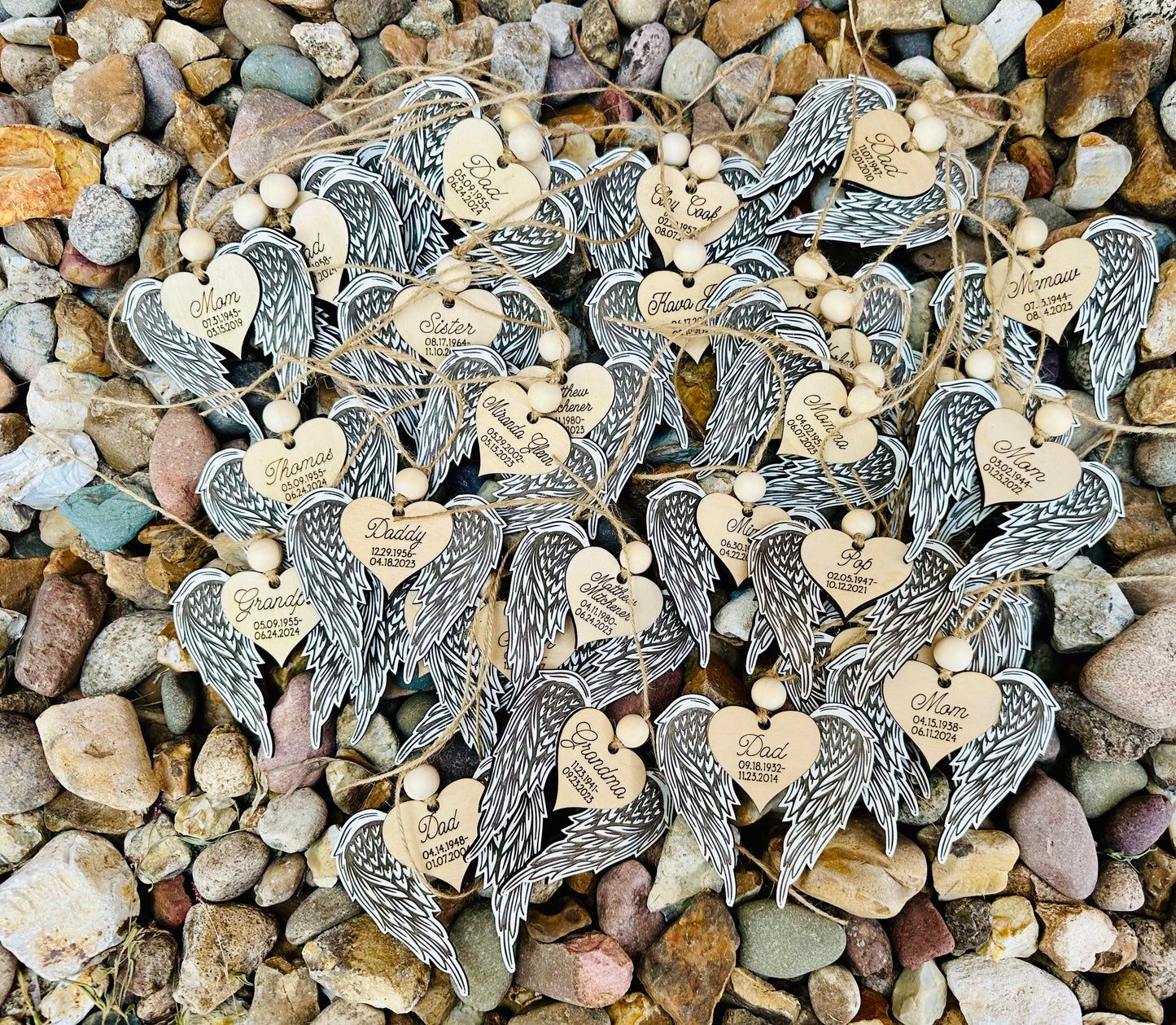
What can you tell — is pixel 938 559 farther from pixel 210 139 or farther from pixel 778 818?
pixel 210 139

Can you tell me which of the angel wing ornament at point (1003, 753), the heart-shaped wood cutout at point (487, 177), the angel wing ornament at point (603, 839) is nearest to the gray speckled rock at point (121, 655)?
the angel wing ornament at point (603, 839)

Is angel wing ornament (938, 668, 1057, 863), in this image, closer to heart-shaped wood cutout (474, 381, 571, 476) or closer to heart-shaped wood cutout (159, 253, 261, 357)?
heart-shaped wood cutout (474, 381, 571, 476)

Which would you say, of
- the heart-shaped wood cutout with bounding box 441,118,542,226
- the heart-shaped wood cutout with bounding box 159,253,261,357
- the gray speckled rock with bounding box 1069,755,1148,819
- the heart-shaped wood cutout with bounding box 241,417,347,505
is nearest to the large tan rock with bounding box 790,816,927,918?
the gray speckled rock with bounding box 1069,755,1148,819

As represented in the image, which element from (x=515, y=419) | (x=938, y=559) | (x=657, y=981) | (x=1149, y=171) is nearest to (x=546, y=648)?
(x=515, y=419)

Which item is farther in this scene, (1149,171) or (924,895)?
(1149,171)

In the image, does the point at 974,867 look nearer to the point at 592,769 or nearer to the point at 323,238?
the point at 592,769

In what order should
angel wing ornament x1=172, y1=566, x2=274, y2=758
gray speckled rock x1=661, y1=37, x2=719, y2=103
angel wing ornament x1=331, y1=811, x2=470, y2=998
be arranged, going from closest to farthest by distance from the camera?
1. angel wing ornament x1=331, y1=811, x2=470, y2=998
2. angel wing ornament x1=172, y1=566, x2=274, y2=758
3. gray speckled rock x1=661, y1=37, x2=719, y2=103

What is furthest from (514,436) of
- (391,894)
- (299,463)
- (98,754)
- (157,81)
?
(157,81)
